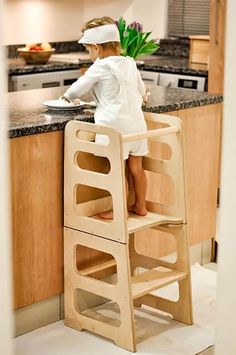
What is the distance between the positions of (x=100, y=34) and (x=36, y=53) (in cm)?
236

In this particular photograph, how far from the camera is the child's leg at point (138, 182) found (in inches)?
139

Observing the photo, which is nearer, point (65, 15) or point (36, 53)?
point (36, 53)

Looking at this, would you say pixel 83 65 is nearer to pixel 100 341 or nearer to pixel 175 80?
pixel 175 80

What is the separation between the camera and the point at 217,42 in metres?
4.99

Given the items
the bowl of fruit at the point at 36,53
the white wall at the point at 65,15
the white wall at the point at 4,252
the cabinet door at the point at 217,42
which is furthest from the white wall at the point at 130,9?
the white wall at the point at 4,252

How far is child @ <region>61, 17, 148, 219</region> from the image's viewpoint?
336cm

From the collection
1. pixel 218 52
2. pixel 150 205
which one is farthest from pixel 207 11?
pixel 150 205

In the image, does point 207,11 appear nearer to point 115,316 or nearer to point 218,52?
point 218,52

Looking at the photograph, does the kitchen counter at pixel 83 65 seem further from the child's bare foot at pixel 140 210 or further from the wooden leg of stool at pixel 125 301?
the wooden leg of stool at pixel 125 301

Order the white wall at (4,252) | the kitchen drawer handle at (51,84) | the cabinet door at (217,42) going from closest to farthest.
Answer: the white wall at (4,252)
the cabinet door at (217,42)
the kitchen drawer handle at (51,84)

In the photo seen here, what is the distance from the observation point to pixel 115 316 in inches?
145

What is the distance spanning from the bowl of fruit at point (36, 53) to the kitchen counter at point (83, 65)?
5 centimetres

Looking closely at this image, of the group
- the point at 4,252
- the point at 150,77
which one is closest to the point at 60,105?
the point at 4,252

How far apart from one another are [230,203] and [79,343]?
1823mm
